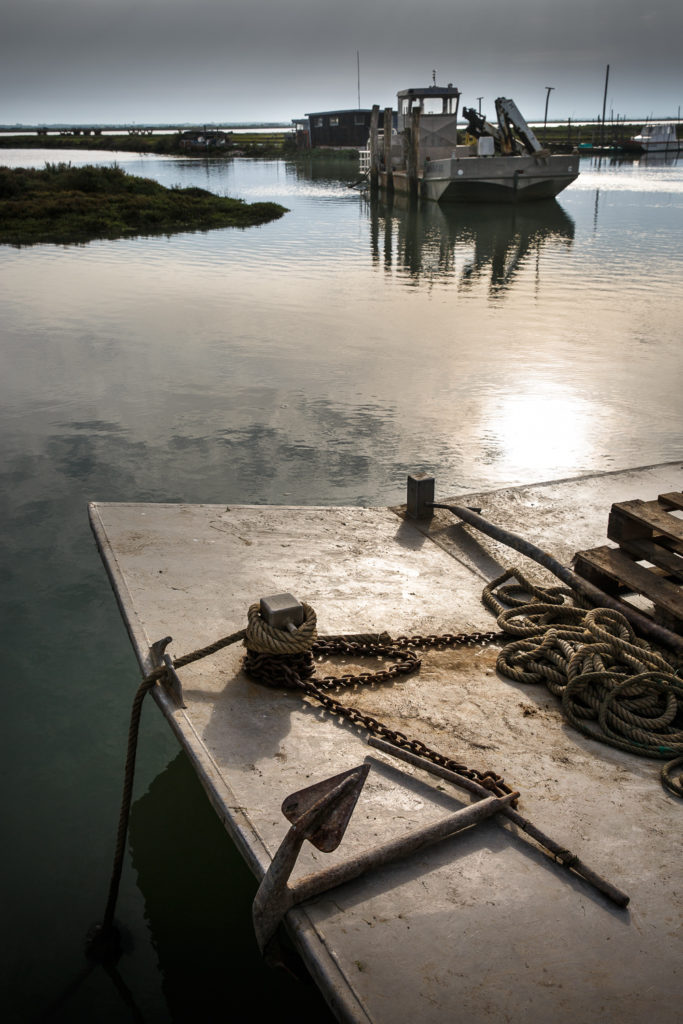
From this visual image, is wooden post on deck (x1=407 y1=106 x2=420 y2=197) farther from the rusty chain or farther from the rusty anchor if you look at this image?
the rusty anchor

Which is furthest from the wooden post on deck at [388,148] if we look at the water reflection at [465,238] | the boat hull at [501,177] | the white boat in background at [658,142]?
the white boat in background at [658,142]

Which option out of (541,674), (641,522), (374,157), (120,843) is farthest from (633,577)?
(374,157)

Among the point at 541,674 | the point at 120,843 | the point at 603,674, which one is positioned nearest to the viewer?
the point at 120,843

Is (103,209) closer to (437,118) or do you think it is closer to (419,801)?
(437,118)

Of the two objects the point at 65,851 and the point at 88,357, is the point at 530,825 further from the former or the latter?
the point at 88,357

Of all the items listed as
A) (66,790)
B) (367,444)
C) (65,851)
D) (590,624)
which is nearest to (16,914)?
(65,851)

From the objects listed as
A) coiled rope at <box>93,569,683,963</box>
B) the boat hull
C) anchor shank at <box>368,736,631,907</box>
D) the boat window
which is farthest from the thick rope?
the boat window

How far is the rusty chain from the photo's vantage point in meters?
3.06

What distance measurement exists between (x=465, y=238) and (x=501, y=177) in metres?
8.30

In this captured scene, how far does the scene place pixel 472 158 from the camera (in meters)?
33.5

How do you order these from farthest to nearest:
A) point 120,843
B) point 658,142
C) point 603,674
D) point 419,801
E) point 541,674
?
point 658,142 < point 541,674 < point 603,674 < point 120,843 < point 419,801

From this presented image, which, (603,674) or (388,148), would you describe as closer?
(603,674)

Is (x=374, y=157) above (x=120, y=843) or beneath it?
above

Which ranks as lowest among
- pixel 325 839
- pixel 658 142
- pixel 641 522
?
pixel 641 522
